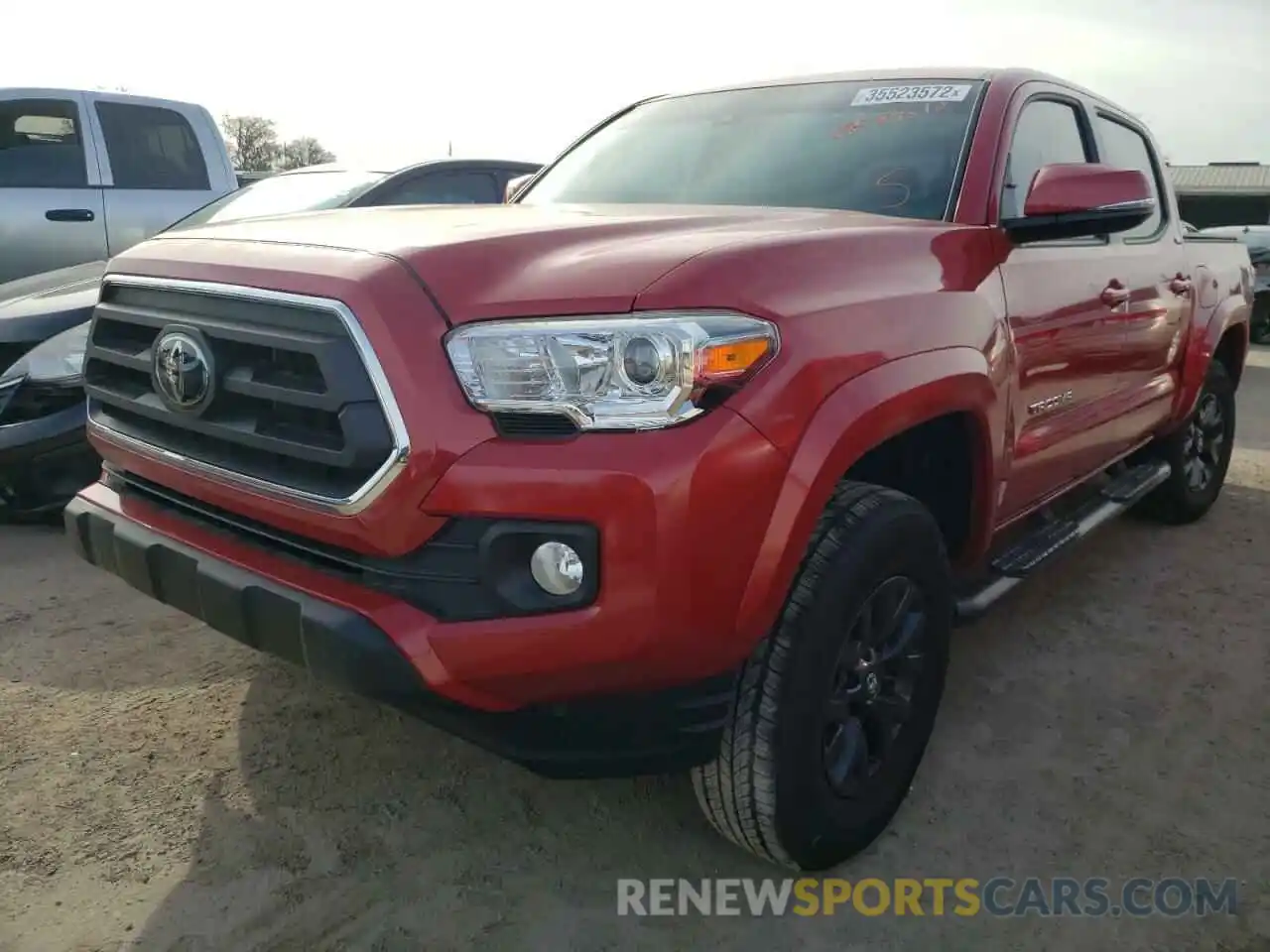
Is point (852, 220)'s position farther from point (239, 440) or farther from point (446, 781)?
point (446, 781)

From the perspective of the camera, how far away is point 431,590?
1957mm

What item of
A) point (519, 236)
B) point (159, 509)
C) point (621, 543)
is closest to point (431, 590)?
point (621, 543)

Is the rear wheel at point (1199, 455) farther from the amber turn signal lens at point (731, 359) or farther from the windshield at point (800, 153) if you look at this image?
the amber turn signal lens at point (731, 359)

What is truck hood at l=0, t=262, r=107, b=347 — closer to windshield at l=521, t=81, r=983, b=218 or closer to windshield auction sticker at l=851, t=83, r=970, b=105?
windshield at l=521, t=81, r=983, b=218

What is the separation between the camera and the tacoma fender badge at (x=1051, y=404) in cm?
299

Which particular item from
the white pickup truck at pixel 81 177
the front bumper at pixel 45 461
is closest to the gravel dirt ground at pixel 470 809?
the front bumper at pixel 45 461

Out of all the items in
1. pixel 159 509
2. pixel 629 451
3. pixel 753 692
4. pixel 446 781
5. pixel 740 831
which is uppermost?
pixel 629 451

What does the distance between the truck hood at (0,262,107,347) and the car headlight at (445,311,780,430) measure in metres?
3.14

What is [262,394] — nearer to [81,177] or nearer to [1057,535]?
[1057,535]

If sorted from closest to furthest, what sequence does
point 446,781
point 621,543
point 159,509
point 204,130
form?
point 621,543 < point 159,509 < point 446,781 < point 204,130

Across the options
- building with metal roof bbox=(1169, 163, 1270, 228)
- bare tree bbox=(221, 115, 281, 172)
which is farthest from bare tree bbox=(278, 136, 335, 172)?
building with metal roof bbox=(1169, 163, 1270, 228)

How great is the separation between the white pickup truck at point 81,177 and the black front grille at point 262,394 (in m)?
4.69

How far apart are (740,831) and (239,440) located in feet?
4.28

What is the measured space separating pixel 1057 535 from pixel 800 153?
58.2 inches
